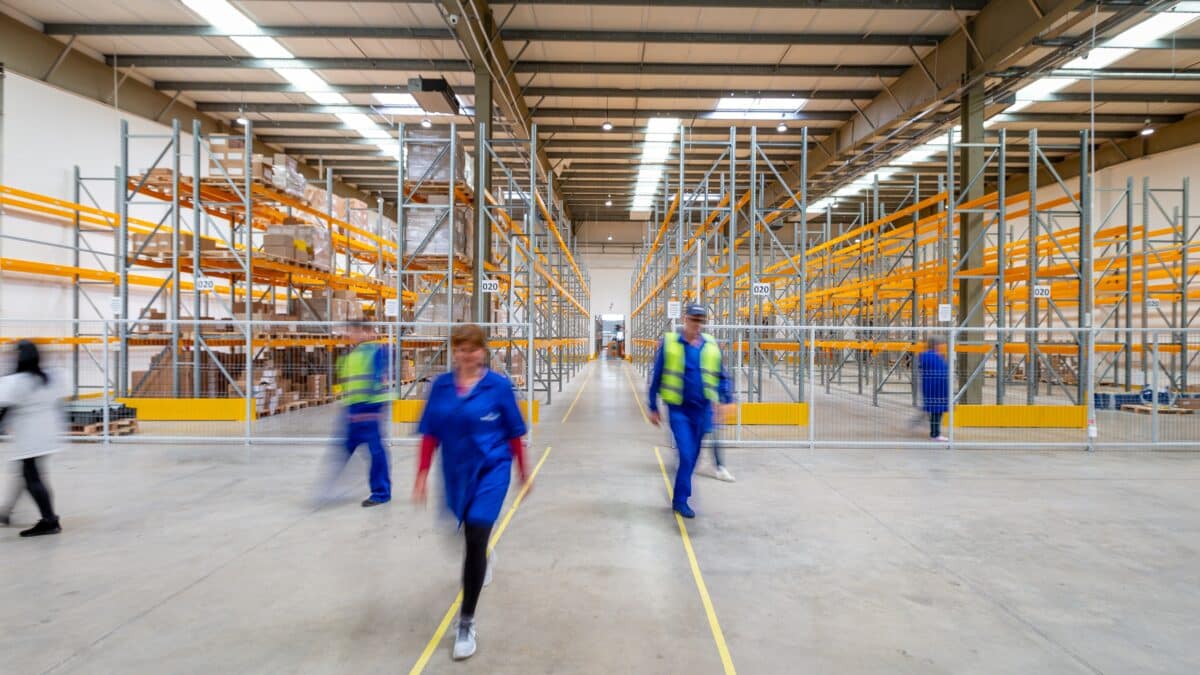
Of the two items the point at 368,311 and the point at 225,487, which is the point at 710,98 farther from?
the point at 225,487

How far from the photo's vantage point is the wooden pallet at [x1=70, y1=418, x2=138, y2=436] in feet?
28.8

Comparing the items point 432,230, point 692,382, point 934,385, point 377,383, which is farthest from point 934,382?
point 432,230

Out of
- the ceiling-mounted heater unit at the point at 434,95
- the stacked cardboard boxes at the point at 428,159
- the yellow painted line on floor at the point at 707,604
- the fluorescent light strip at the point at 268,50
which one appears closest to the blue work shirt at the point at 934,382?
the yellow painted line on floor at the point at 707,604

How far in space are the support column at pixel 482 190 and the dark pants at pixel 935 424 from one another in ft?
25.9

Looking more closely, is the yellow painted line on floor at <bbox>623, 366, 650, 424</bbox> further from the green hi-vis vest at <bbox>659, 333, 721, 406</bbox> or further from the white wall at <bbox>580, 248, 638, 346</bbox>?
the white wall at <bbox>580, 248, 638, 346</bbox>

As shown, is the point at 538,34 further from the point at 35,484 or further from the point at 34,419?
the point at 35,484

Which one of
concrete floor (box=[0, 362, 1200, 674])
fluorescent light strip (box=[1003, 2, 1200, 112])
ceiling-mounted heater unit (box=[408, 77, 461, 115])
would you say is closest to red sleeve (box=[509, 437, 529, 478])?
concrete floor (box=[0, 362, 1200, 674])

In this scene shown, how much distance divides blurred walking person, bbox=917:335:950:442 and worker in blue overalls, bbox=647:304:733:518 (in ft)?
17.7

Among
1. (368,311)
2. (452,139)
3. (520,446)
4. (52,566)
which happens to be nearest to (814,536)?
(520,446)

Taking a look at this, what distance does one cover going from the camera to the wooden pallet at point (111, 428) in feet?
28.8

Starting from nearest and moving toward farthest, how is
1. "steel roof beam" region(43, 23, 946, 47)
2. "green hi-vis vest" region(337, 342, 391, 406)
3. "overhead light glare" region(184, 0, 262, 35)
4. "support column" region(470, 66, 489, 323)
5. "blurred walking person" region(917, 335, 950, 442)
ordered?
"green hi-vis vest" region(337, 342, 391, 406) < "blurred walking person" region(917, 335, 950, 442) < "support column" region(470, 66, 489, 323) < "overhead light glare" region(184, 0, 262, 35) < "steel roof beam" region(43, 23, 946, 47)

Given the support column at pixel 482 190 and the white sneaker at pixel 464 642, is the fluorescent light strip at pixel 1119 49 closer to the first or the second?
the support column at pixel 482 190

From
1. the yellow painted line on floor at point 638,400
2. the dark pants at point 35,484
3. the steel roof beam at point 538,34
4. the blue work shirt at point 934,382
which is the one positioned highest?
the steel roof beam at point 538,34

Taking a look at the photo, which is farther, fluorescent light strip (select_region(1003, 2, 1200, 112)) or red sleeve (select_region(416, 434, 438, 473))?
fluorescent light strip (select_region(1003, 2, 1200, 112))
